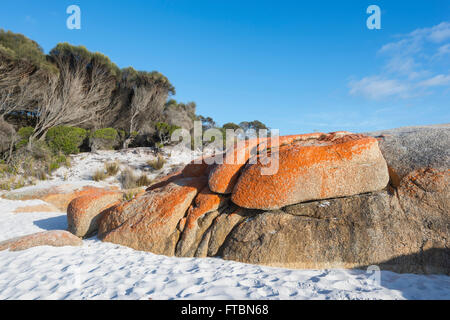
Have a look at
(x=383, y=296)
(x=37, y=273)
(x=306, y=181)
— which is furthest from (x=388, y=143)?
(x=37, y=273)

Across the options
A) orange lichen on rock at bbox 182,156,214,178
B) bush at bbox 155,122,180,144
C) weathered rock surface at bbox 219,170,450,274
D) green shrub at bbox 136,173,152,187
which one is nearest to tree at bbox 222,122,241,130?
bush at bbox 155,122,180,144

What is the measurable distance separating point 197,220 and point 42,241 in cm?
278

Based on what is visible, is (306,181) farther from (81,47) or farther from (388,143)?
(81,47)

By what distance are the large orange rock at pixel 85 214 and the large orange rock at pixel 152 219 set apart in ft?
1.15

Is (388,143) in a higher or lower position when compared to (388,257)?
higher

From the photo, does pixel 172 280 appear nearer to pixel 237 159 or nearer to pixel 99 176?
pixel 237 159

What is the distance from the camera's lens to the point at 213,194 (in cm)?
444

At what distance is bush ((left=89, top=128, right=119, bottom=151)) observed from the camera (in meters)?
15.7

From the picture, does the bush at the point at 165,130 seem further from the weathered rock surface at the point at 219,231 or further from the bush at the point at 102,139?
the weathered rock surface at the point at 219,231

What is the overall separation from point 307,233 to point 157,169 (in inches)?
412

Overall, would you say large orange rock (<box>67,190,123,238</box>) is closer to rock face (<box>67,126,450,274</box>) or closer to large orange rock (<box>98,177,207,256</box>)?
large orange rock (<box>98,177,207,256</box>)

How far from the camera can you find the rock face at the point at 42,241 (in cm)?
430

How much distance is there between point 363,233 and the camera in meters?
3.32

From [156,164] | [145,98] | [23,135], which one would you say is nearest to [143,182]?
[156,164]
